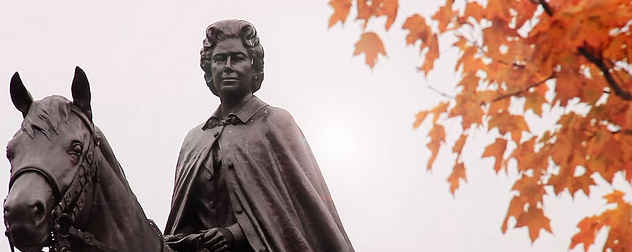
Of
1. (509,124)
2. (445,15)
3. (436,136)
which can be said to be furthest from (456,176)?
(445,15)

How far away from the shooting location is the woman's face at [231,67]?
10125mm

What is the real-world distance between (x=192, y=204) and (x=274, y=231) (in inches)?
31.6

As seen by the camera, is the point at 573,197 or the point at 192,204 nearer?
the point at 573,197

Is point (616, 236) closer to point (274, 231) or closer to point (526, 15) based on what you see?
point (526, 15)

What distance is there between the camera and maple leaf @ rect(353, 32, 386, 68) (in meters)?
8.31

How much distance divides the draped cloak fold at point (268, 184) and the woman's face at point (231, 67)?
192 mm

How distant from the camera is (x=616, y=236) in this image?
764 cm

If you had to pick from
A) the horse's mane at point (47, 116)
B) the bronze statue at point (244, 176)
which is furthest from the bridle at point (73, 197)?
the bronze statue at point (244, 176)

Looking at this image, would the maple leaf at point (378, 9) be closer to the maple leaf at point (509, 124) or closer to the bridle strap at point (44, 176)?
the maple leaf at point (509, 124)

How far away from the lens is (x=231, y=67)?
1012 cm

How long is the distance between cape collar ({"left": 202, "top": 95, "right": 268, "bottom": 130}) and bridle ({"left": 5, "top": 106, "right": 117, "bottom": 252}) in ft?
6.65

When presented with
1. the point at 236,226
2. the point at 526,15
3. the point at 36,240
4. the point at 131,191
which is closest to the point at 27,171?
the point at 36,240

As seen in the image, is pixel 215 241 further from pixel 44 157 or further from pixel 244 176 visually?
pixel 44 157

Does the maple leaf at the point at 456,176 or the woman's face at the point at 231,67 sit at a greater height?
the woman's face at the point at 231,67
